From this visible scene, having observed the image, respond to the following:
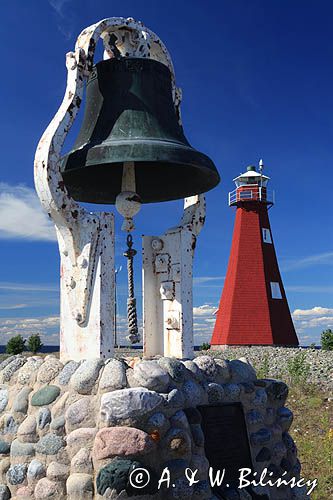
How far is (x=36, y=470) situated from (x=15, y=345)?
60.1ft

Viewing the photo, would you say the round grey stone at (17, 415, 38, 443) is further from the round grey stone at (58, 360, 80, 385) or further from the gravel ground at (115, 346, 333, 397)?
the gravel ground at (115, 346, 333, 397)

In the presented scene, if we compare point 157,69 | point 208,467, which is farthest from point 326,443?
point 157,69

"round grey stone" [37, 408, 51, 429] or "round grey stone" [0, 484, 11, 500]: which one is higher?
"round grey stone" [37, 408, 51, 429]

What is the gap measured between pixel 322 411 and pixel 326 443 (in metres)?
1.85

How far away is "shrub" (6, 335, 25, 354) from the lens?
68.8 ft

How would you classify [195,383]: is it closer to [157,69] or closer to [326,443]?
[157,69]

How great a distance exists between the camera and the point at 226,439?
3.95m

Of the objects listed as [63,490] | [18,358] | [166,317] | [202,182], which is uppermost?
[202,182]

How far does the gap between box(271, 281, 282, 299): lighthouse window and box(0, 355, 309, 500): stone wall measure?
18.3 m

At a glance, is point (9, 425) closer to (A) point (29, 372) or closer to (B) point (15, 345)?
(A) point (29, 372)

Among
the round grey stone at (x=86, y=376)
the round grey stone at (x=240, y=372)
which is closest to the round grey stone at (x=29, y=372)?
the round grey stone at (x=86, y=376)

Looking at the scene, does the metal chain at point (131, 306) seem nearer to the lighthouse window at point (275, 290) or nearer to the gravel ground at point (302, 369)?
the gravel ground at point (302, 369)

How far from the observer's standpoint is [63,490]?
11.5 feet

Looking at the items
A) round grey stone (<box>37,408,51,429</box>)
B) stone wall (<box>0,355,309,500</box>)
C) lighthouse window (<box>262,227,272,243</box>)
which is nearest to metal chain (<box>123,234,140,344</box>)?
stone wall (<box>0,355,309,500</box>)
